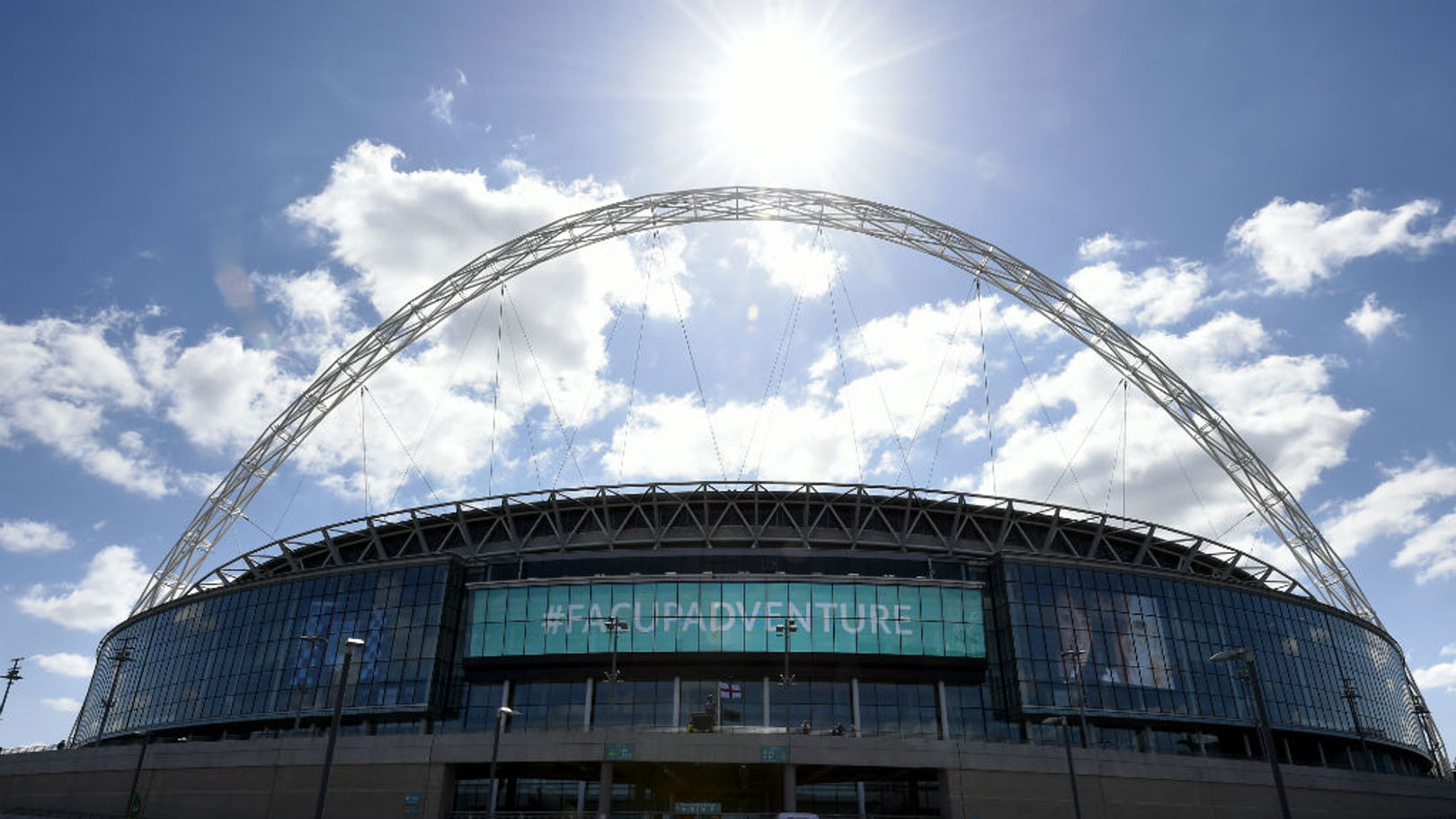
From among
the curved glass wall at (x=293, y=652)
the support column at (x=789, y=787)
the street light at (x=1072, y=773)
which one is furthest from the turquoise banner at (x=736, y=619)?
the support column at (x=789, y=787)

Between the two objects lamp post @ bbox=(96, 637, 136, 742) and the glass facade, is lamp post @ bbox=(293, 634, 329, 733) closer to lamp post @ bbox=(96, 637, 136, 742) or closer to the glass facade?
the glass facade

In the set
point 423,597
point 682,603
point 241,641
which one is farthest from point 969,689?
point 241,641

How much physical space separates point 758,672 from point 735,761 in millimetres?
15686

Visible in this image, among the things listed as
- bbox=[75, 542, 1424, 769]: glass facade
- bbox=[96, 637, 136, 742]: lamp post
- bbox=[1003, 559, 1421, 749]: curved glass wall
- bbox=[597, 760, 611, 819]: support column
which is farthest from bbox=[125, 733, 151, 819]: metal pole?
bbox=[1003, 559, 1421, 749]: curved glass wall

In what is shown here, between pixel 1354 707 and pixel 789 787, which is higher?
pixel 1354 707

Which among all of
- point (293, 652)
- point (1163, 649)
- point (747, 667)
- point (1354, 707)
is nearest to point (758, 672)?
point (747, 667)

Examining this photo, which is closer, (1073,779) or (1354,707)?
(1073,779)

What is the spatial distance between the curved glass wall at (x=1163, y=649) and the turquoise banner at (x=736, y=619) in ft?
14.7

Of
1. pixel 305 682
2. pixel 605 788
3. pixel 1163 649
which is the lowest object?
pixel 605 788

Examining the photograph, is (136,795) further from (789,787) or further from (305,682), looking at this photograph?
(789,787)

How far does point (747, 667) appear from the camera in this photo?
2451 inches

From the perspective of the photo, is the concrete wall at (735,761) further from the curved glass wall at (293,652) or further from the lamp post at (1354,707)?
the lamp post at (1354,707)

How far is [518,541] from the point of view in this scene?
74.0 metres

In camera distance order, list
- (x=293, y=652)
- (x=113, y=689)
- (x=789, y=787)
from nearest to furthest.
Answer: (x=789, y=787) < (x=293, y=652) < (x=113, y=689)
